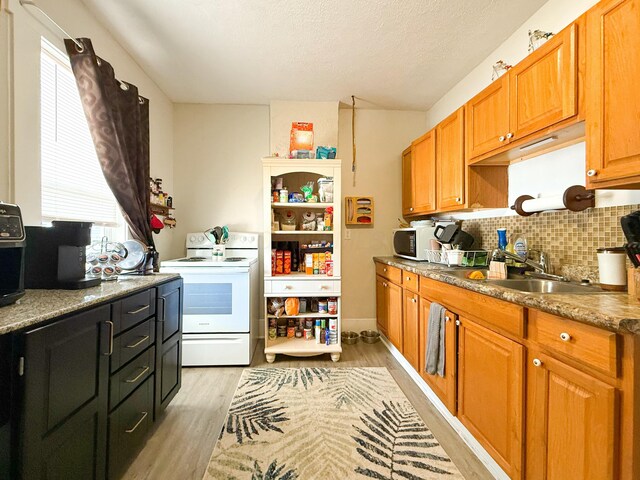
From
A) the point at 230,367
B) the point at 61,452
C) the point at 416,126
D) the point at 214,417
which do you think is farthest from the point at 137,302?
the point at 416,126

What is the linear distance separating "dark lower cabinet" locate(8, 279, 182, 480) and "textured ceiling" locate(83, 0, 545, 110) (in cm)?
185

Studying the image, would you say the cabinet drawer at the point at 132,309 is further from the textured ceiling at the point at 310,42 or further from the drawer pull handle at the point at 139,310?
the textured ceiling at the point at 310,42

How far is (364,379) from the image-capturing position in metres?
2.27

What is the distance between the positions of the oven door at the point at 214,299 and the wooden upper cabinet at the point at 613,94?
2.33 metres

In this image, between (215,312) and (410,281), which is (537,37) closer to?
(410,281)

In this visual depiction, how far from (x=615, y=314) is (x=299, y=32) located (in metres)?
2.34

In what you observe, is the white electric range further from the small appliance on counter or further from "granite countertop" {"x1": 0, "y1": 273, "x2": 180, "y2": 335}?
the small appliance on counter

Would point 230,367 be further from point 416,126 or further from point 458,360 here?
point 416,126

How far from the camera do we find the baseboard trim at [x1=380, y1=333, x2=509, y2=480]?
4.43 ft

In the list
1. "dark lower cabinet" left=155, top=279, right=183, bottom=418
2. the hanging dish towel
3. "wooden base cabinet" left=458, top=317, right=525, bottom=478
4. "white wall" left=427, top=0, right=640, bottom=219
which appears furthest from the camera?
the hanging dish towel

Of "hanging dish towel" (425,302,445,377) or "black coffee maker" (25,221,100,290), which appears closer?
"black coffee maker" (25,221,100,290)

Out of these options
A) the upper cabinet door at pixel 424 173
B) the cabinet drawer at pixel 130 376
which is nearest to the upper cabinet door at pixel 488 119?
the upper cabinet door at pixel 424 173

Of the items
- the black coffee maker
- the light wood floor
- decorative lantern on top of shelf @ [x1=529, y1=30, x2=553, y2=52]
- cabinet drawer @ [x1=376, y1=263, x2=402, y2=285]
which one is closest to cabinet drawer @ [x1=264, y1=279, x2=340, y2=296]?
cabinet drawer @ [x1=376, y1=263, x2=402, y2=285]

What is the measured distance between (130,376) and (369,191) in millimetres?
2739
